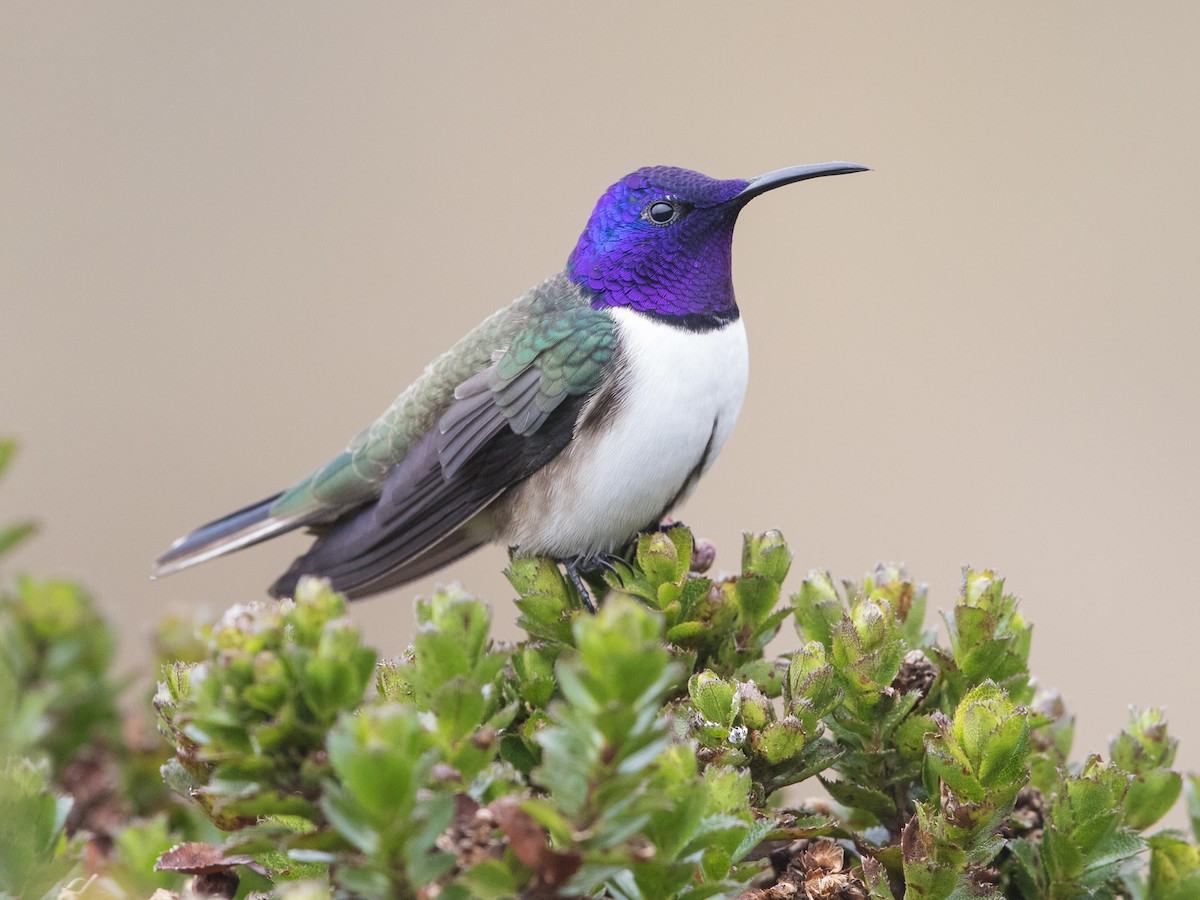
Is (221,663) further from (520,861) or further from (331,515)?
(331,515)

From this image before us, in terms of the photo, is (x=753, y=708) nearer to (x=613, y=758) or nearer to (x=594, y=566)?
(x=613, y=758)

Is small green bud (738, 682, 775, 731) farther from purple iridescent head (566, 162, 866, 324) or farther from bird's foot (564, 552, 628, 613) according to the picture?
purple iridescent head (566, 162, 866, 324)

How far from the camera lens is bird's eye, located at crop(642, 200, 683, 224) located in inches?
123

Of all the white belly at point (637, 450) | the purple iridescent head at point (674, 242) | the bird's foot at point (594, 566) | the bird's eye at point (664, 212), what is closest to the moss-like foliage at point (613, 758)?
the bird's foot at point (594, 566)

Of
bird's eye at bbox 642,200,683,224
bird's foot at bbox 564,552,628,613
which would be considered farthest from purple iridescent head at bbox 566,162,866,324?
bird's foot at bbox 564,552,628,613

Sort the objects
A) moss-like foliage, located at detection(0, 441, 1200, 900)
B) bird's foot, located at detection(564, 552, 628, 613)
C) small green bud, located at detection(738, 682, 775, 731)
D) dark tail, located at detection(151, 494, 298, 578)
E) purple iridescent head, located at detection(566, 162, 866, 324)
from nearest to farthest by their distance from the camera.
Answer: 1. moss-like foliage, located at detection(0, 441, 1200, 900)
2. small green bud, located at detection(738, 682, 775, 731)
3. bird's foot, located at detection(564, 552, 628, 613)
4. purple iridescent head, located at detection(566, 162, 866, 324)
5. dark tail, located at detection(151, 494, 298, 578)

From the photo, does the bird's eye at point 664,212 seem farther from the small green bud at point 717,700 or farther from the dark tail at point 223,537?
the small green bud at point 717,700

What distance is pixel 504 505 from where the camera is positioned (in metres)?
3.10

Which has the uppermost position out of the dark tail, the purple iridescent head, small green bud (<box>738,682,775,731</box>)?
the purple iridescent head

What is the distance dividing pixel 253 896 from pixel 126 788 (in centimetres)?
85

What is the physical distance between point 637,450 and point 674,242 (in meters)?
0.59

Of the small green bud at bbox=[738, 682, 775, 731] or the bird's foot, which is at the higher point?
the small green bud at bbox=[738, 682, 775, 731]

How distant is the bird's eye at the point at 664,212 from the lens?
312 cm

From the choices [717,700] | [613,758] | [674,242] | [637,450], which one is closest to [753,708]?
[717,700]
